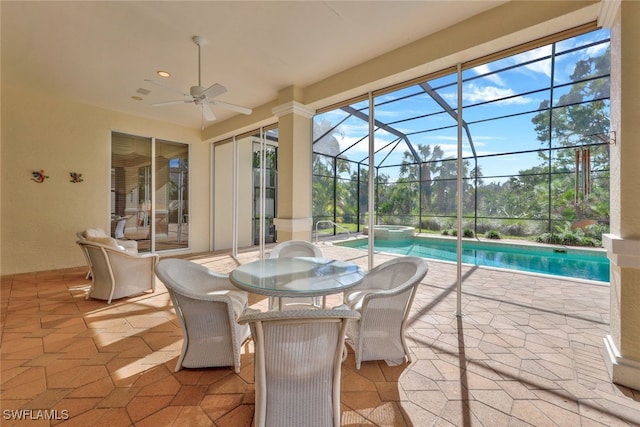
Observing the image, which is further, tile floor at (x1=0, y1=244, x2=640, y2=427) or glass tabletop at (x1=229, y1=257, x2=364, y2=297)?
glass tabletop at (x1=229, y1=257, x2=364, y2=297)

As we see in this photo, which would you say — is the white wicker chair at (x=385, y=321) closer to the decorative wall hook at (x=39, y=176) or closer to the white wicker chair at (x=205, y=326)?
the white wicker chair at (x=205, y=326)

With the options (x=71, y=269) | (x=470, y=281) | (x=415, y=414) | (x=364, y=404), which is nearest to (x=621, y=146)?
(x=415, y=414)

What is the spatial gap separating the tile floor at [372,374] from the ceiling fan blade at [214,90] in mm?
2518

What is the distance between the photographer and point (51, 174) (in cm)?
491

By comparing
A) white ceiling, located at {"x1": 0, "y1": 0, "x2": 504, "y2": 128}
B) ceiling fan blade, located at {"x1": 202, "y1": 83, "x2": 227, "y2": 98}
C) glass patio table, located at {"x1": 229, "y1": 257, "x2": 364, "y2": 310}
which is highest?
white ceiling, located at {"x1": 0, "y1": 0, "x2": 504, "y2": 128}

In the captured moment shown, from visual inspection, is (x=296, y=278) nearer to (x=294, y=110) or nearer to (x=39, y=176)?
(x=294, y=110)

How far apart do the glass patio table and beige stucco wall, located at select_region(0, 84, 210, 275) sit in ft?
16.0

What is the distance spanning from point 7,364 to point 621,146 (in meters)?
4.80

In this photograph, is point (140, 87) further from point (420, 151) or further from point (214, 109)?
point (420, 151)

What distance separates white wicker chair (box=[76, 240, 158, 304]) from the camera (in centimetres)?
339

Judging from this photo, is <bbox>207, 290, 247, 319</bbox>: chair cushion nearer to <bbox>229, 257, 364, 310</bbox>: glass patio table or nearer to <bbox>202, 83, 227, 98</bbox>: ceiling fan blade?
<bbox>229, 257, 364, 310</bbox>: glass patio table

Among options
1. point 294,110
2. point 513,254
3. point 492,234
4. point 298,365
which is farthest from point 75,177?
point 513,254

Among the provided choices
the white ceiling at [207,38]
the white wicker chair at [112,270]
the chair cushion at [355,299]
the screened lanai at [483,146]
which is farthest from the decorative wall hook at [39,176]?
the chair cushion at [355,299]

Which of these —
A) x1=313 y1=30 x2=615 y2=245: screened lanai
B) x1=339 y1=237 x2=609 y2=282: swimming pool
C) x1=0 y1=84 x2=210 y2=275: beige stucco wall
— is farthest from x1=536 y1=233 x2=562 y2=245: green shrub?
x1=0 y1=84 x2=210 y2=275: beige stucco wall
